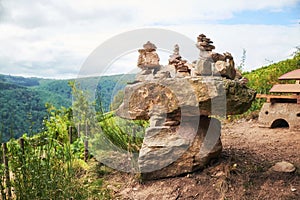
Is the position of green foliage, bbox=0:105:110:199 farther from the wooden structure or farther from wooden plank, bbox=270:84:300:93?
wooden plank, bbox=270:84:300:93

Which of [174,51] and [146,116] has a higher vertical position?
[174,51]

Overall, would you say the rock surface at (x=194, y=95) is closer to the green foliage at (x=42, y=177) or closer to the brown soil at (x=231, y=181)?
the brown soil at (x=231, y=181)

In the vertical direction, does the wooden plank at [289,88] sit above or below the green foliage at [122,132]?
above

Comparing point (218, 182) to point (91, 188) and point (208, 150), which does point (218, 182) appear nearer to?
point (208, 150)

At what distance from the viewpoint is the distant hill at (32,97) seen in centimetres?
296

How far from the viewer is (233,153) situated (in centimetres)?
420

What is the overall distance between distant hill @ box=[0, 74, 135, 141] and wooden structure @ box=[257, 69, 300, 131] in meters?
2.97

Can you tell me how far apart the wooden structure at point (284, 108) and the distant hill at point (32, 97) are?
2.97 metres

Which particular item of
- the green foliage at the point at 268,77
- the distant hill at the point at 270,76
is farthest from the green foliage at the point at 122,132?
the distant hill at the point at 270,76

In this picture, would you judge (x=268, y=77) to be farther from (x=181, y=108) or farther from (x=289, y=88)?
(x=181, y=108)

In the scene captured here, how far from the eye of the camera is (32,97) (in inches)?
145

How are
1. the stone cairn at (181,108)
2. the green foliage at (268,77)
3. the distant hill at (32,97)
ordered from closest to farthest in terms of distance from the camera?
the distant hill at (32,97) → the stone cairn at (181,108) → the green foliage at (268,77)

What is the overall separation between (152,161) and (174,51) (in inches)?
50.8

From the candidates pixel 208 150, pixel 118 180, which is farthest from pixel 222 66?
pixel 118 180
